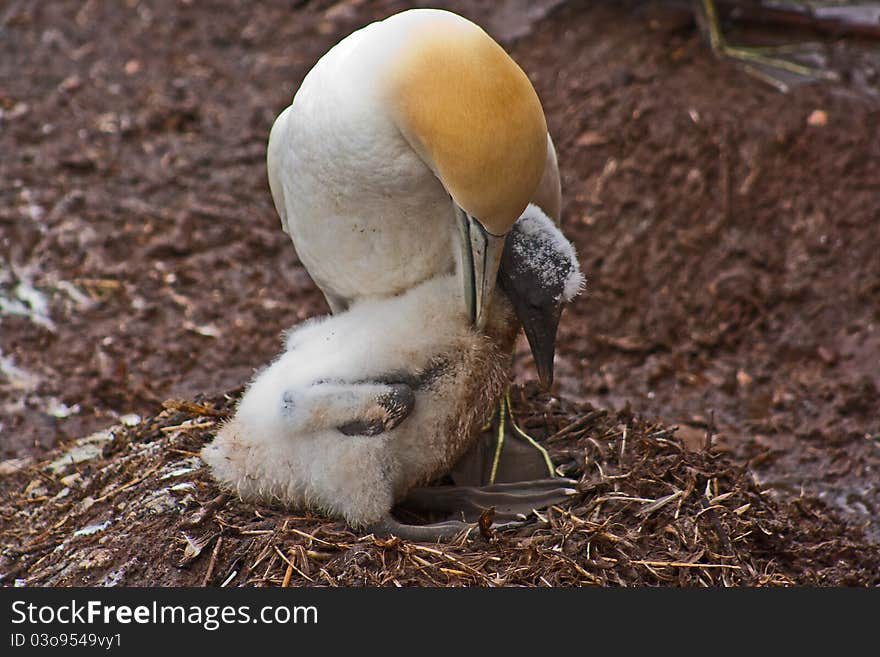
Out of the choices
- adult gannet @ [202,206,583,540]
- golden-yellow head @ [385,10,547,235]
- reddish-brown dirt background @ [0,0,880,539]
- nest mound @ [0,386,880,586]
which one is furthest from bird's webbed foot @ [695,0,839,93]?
golden-yellow head @ [385,10,547,235]

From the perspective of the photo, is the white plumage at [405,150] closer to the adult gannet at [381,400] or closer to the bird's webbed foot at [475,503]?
the adult gannet at [381,400]

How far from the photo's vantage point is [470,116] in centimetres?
356

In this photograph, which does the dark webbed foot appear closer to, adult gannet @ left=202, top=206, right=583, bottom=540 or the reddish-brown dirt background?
adult gannet @ left=202, top=206, right=583, bottom=540

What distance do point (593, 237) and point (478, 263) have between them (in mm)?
3016

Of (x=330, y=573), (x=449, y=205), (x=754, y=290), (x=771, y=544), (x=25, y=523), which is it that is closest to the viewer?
(x=330, y=573)

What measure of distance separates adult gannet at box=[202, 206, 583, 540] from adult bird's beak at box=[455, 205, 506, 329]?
7 cm

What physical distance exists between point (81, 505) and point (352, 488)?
1181 mm

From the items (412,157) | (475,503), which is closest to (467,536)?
(475,503)

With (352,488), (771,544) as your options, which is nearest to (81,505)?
(352,488)

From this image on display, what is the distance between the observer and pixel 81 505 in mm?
4523

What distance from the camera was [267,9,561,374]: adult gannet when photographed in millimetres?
3596

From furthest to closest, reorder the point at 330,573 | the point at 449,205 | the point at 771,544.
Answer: the point at 771,544, the point at 449,205, the point at 330,573

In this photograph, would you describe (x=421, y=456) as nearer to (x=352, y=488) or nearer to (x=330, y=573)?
(x=352, y=488)

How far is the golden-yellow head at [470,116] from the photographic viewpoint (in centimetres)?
357
